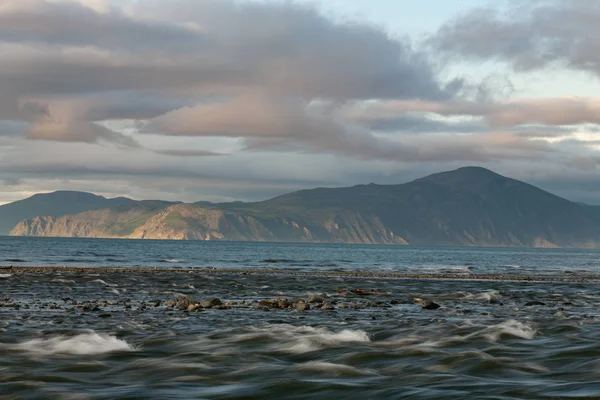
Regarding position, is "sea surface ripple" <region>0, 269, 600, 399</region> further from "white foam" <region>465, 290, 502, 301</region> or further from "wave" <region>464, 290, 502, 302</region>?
"white foam" <region>465, 290, 502, 301</region>

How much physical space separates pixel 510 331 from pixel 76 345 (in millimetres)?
13392

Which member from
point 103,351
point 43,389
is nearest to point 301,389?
point 43,389

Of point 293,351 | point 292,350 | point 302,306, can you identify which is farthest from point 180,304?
point 293,351

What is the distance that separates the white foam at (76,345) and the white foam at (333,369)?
4.99 m

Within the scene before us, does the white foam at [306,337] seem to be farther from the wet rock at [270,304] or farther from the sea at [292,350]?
the wet rock at [270,304]

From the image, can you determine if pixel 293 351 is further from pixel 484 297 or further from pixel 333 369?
pixel 484 297

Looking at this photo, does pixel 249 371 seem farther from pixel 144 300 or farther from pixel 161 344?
pixel 144 300

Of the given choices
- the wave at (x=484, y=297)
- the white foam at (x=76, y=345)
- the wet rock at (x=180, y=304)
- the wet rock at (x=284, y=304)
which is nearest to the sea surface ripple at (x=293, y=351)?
the white foam at (x=76, y=345)

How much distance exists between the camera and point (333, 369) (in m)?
18.4

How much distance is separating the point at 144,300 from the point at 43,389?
22.6m

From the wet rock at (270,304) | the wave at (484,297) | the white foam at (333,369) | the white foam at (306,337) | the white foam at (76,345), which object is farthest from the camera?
the wave at (484,297)

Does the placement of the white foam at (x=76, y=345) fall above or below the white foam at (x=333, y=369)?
above

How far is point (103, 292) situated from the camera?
43938 millimetres

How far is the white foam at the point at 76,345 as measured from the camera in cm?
2045
